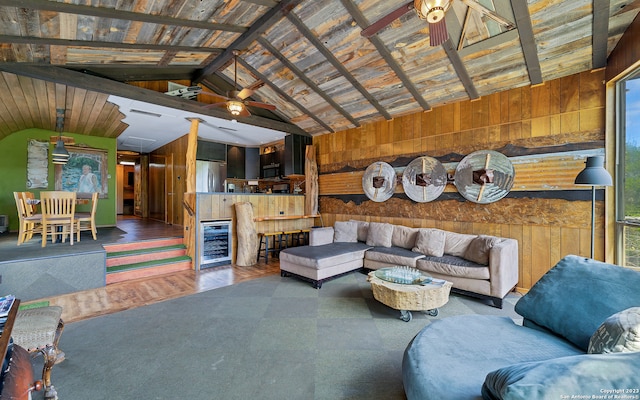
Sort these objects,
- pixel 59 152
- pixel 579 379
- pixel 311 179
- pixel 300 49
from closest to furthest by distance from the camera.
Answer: pixel 579 379 → pixel 300 49 → pixel 59 152 → pixel 311 179

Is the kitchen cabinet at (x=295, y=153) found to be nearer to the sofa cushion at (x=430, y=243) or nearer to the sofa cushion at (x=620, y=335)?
the sofa cushion at (x=430, y=243)

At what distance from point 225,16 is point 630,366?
176 inches

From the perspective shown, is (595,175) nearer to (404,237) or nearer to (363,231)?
(404,237)

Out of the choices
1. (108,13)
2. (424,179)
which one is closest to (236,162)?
(108,13)

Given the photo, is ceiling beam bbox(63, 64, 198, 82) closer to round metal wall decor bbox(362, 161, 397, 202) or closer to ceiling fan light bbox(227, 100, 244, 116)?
ceiling fan light bbox(227, 100, 244, 116)

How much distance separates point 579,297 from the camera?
1.68 meters

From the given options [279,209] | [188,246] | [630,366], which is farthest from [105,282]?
[630,366]

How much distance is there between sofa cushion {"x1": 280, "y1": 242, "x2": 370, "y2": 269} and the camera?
405 cm

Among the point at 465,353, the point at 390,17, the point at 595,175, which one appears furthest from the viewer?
the point at 595,175

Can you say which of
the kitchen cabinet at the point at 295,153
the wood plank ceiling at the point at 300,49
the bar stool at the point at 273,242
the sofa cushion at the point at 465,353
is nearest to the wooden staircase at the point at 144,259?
the bar stool at the point at 273,242

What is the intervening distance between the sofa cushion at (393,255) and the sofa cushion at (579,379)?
3266mm

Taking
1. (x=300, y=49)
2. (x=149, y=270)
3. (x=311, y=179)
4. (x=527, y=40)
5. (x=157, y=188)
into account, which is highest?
(x=300, y=49)

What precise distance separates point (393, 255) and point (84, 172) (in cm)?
816

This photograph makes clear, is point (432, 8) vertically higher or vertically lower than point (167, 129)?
lower
